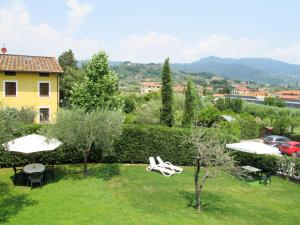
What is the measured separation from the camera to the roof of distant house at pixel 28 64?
100ft

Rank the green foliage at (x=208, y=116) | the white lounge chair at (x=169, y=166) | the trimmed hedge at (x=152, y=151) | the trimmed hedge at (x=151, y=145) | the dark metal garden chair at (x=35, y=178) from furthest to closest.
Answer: the green foliage at (x=208, y=116) < the trimmed hedge at (x=151, y=145) < the trimmed hedge at (x=152, y=151) < the white lounge chair at (x=169, y=166) < the dark metal garden chair at (x=35, y=178)

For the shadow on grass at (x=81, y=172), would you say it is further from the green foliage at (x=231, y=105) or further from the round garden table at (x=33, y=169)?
the green foliage at (x=231, y=105)

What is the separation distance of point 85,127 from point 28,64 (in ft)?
65.6

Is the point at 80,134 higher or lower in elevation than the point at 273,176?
higher

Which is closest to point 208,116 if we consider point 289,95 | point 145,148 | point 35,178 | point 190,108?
point 190,108

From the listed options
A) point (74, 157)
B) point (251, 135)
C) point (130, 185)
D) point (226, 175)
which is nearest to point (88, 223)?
point (130, 185)

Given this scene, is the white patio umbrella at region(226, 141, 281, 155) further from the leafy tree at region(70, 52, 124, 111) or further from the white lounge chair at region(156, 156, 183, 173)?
the leafy tree at region(70, 52, 124, 111)

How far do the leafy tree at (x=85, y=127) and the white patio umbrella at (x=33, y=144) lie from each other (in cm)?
41

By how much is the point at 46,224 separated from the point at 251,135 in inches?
1334

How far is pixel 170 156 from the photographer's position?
67.3 feet

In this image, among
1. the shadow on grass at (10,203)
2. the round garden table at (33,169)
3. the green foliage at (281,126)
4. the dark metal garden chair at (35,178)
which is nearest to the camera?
the shadow on grass at (10,203)

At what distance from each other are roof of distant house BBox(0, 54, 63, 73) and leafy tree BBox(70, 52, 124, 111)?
3.62 m

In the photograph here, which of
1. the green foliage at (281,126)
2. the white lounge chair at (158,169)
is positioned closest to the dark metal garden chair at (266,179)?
the white lounge chair at (158,169)

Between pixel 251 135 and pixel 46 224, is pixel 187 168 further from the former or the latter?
pixel 251 135
